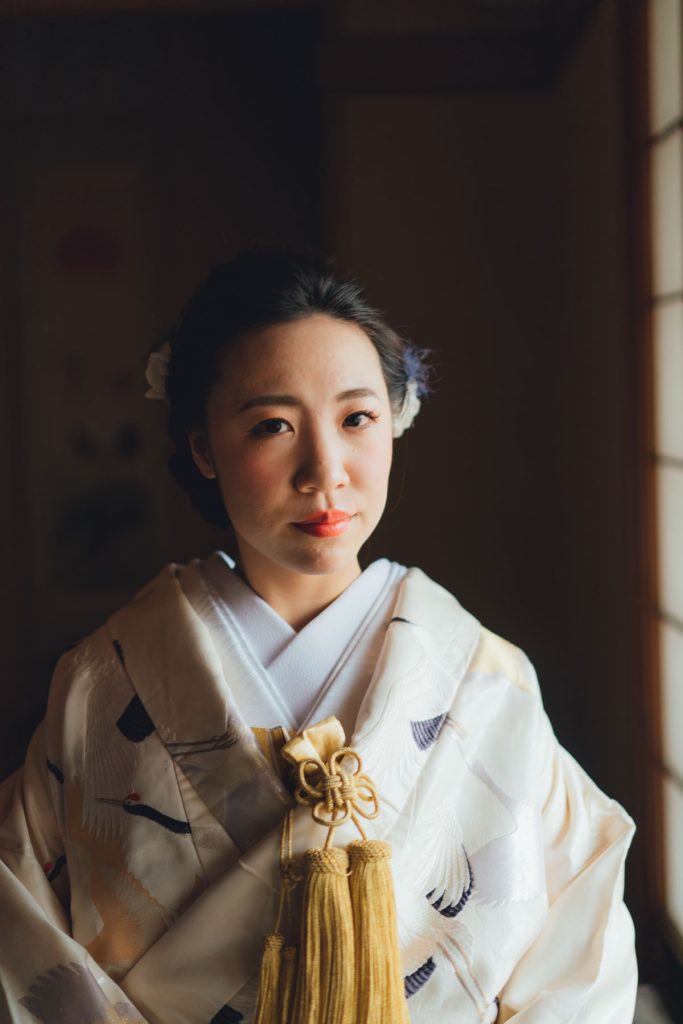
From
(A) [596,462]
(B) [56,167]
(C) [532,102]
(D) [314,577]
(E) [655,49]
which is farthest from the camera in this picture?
(B) [56,167]

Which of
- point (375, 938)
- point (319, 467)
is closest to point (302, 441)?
Answer: point (319, 467)

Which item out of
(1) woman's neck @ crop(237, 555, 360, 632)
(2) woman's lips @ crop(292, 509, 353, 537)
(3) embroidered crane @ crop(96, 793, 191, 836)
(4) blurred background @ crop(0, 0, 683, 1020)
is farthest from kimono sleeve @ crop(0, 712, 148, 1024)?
(4) blurred background @ crop(0, 0, 683, 1020)

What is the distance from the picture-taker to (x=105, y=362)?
4.78m

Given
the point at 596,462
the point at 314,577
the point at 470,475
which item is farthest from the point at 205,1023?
the point at 470,475

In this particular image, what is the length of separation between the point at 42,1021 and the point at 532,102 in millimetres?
2869

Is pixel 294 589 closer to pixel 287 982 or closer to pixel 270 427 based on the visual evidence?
pixel 270 427

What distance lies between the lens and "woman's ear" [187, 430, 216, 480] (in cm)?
148

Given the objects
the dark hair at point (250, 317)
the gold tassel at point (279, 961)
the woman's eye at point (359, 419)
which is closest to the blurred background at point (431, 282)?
the dark hair at point (250, 317)

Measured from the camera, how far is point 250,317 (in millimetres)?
1377

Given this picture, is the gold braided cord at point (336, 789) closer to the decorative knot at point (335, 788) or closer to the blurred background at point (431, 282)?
the decorative knot at point (335, 788)

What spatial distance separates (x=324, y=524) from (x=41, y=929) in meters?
0.62

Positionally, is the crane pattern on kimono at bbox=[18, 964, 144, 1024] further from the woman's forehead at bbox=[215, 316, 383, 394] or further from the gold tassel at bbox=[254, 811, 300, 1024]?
the woman's forehead at bbox=[215, 316, 383, 394]

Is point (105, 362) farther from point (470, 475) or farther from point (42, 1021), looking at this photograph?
point (42, 1021)

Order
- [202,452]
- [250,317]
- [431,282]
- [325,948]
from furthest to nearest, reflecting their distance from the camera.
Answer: [431,282] → [202,452] → [250,317] → [325,948]
